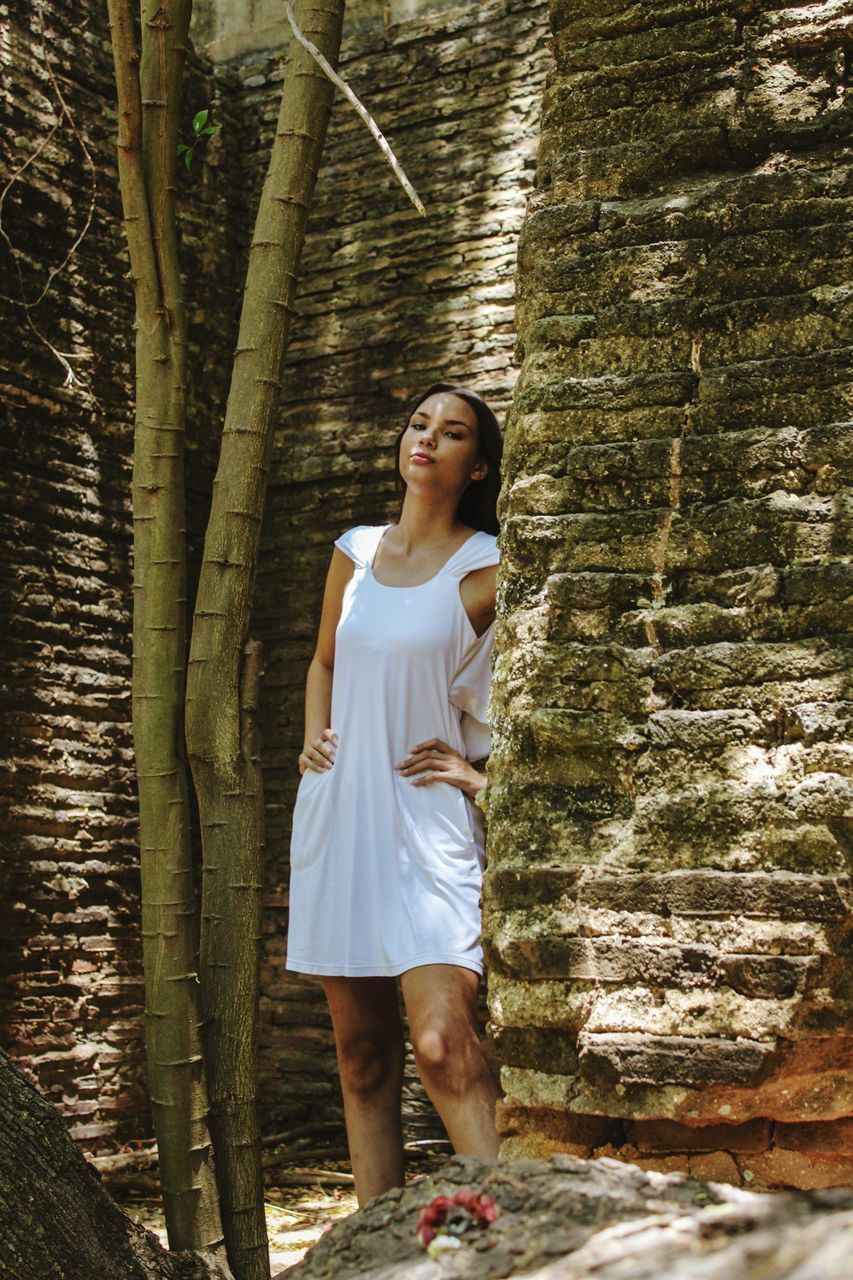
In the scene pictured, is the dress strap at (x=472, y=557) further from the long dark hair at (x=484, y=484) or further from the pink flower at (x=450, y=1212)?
the pink flower at (x=450, y=1212)

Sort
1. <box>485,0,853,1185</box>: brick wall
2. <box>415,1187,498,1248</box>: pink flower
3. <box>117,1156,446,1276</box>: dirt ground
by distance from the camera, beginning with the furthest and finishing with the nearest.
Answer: <box>117,1156,446,1276</box>: dirt ground, <box>485,0,853,1185</box>: brick wall, <box>415,1187,498,1248</box>: pink flower

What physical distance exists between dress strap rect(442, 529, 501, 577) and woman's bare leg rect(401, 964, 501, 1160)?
2.95ft

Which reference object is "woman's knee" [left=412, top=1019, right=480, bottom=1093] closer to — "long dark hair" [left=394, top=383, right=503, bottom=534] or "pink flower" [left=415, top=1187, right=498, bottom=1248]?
"pink flower" [left=415, top=1187, right=498, bottom=1248]

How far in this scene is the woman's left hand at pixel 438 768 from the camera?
2.86m

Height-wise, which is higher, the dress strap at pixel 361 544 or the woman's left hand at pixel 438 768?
the dress strap at pixel 361 544

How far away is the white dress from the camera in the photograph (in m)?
2.79

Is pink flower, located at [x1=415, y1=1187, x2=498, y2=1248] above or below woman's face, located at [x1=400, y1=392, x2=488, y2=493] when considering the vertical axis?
below

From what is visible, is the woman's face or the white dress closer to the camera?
the white dress

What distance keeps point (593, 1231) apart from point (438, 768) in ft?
→ 4.84

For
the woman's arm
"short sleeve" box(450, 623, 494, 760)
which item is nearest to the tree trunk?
the woman's arm

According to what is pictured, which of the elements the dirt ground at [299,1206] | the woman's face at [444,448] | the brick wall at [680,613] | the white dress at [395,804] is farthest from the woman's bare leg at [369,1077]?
the woman's face at [444,448]

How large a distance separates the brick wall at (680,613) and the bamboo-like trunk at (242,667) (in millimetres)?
650

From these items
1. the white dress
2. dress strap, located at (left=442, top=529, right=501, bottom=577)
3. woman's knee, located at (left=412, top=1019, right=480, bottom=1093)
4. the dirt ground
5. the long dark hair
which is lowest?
the dirt ground

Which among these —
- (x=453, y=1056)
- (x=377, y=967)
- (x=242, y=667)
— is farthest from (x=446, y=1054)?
(x=242, y=667)
